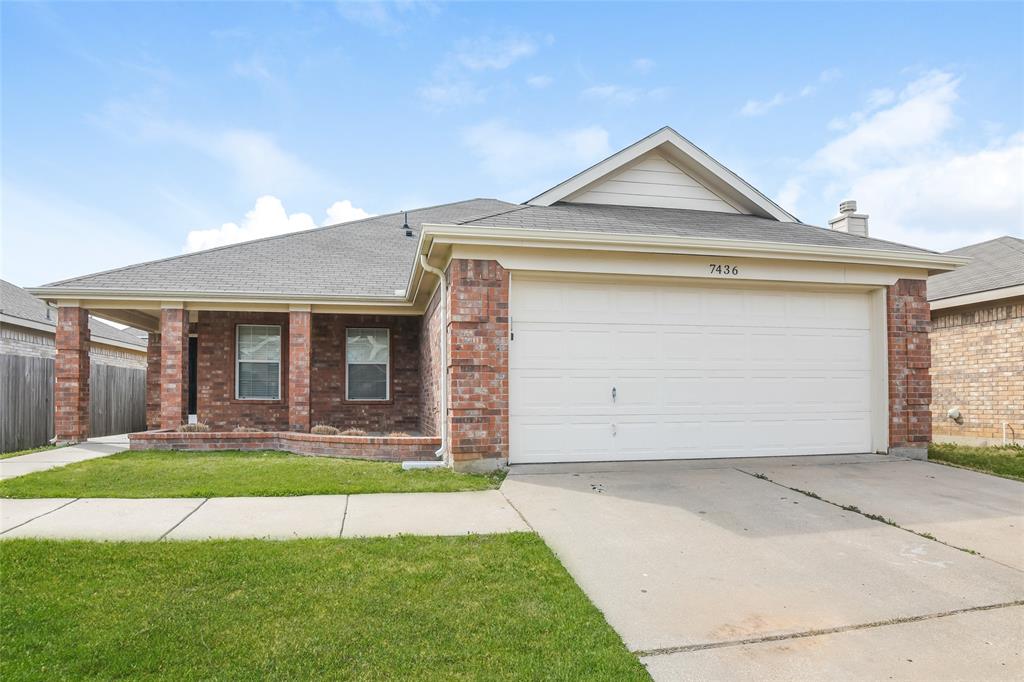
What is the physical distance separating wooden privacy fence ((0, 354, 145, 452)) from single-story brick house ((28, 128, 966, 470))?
5.50 feet

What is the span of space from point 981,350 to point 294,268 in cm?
1480

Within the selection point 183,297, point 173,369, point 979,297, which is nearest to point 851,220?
point 979,297

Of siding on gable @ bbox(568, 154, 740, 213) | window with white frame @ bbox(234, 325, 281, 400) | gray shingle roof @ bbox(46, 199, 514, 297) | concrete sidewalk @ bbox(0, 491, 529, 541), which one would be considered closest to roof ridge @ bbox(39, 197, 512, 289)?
gray shingle roof @ bbox(46, 199, 514, 297)

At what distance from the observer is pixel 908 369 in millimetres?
9000

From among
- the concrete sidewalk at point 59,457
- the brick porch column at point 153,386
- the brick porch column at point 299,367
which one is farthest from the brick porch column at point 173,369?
the brick porch column at point 153,386

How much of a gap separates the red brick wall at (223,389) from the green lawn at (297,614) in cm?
890

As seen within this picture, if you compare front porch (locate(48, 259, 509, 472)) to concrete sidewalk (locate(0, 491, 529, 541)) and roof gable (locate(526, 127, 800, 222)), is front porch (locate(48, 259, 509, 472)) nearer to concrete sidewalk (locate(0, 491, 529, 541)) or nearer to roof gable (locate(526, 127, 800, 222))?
concrete sidewalk (locate(0, 491, 529, 541))

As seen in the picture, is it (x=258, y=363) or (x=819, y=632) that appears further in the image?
(x=258, y=363)

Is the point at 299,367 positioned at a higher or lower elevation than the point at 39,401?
higher

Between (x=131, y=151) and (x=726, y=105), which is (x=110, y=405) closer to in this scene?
(x=131, y=151)

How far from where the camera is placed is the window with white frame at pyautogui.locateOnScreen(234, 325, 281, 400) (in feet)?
44.2

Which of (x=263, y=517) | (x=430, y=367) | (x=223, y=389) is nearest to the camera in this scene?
(x=263, y=517)

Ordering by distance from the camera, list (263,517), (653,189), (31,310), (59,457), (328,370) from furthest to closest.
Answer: (31,310) < (328,370) < (653,189) < (59,457) < (263,517)

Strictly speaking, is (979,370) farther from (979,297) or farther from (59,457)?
(59,457)
